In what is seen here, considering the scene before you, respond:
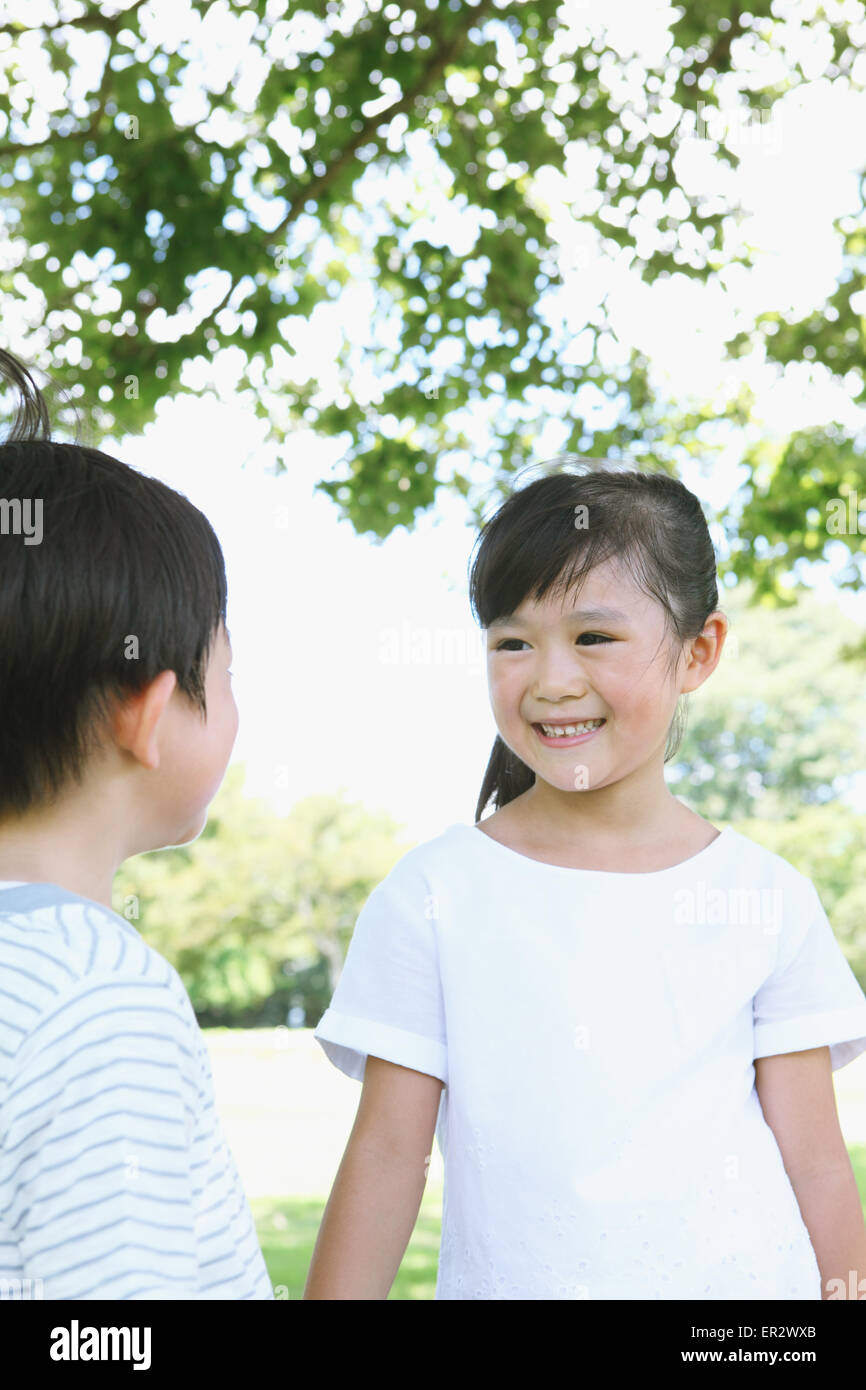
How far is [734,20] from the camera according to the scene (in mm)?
5180

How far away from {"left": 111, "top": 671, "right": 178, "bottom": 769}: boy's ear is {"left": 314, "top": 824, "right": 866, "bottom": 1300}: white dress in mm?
495

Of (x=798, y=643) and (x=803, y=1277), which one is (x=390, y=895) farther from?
(x=798, y=643)

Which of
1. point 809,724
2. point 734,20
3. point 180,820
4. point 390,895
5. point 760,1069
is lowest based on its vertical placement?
point 809,724

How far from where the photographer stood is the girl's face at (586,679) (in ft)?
5.70

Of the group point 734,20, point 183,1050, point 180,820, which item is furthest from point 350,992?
point 734,20

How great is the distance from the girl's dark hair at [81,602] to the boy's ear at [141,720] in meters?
0.01

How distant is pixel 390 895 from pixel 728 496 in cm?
652

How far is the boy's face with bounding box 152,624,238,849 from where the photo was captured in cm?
126

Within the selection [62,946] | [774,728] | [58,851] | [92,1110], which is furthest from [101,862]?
[774,728]

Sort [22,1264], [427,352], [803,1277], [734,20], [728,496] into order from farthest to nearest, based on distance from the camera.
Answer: [728,496] < [427,352] < [734,20] < [803,1277] < [22,1264]

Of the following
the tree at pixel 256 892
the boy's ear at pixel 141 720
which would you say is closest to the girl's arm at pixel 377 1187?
the boy's ear at pixel 141 720

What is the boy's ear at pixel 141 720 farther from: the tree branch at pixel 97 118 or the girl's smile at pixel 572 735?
the tree branch at pixel 97 118

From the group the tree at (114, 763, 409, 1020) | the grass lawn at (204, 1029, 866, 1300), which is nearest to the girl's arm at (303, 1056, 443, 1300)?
the grass lawn at (204, 1029, 866, 1300)

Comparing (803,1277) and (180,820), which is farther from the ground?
(180,820)
